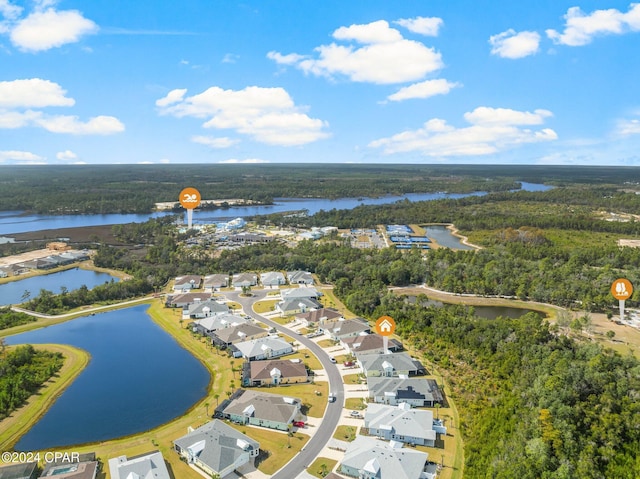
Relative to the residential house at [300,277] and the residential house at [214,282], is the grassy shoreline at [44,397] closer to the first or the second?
the residential house at [214,282]

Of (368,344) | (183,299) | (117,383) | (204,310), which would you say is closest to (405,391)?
(368,344)

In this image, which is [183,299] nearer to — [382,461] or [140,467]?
[140,467]

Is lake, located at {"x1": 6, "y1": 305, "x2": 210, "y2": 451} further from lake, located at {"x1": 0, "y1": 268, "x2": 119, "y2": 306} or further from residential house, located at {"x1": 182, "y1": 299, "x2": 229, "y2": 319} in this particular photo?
lake, located at {"x1": 0, "y1": 268, "x2": 119, "y2": 306}

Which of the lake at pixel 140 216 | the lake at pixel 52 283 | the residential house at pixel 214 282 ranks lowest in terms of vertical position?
the lake at pixel 52 283

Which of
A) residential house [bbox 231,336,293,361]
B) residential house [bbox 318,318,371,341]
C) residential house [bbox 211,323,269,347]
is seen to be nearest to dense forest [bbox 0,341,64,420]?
residential house [bbox 211,323,269,347]

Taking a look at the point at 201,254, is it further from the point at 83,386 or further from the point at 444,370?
the point at 444,370

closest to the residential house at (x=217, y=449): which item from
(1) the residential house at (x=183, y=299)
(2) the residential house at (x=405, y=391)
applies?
(2) the residential house at (x=405, y=391)
